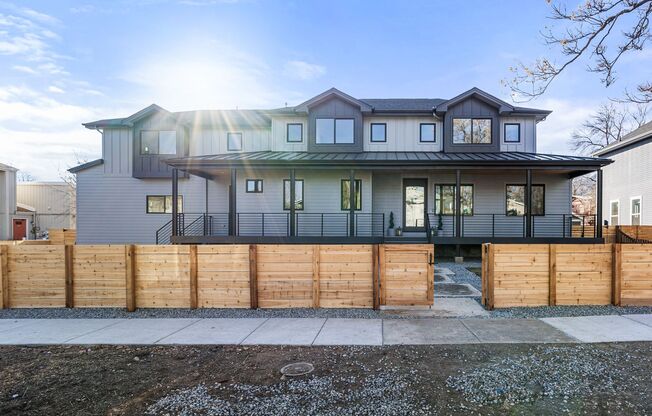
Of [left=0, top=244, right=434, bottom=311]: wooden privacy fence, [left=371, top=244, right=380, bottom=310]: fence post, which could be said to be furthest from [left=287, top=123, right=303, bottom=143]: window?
[left=371, top=244, right=380, bottom=310]: fence post

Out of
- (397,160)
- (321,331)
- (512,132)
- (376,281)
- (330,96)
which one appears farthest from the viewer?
(512,132)

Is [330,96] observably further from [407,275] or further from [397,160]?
[407,275]

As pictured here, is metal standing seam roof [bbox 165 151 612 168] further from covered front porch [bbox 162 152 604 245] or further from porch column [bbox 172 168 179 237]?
covered front porch [bbox 162 152 604 245]

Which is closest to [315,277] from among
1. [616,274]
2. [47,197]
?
[616,274]

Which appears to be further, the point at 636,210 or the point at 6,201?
the point at 6,201

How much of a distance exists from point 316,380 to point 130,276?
5414 millimetres

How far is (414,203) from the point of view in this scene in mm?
15688

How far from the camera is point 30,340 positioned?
5668mm

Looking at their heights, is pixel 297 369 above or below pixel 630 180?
below

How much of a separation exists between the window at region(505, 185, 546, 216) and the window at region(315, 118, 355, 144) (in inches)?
313

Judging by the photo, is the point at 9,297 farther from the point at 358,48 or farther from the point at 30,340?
the point at 358,48

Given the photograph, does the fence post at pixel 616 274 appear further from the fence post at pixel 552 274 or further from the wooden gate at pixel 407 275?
the wooden gate at pixel 407 275

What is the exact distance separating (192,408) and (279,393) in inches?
36.3

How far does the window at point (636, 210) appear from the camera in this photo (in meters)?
19.3
